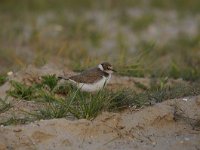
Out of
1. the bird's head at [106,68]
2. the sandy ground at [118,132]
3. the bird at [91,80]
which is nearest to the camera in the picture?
the sandy ground at [118,132]

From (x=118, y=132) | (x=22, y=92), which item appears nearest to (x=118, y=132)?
(x=118, y=132)

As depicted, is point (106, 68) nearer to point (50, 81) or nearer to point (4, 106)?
point (50, 81)

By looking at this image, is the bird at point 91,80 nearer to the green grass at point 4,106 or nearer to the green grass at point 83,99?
the green grass at point 83,99

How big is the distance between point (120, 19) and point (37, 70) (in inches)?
243

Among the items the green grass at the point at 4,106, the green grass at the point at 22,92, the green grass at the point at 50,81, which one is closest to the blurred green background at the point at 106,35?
the green grass at the point at 50,81

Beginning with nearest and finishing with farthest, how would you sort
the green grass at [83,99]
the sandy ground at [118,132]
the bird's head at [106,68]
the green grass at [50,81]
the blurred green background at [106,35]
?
the sandy ground at [118,132] → the green grass at [83,99] → the green grass at [50,81] → the bird's head at [106,68] → the blurred green background at [106,35]

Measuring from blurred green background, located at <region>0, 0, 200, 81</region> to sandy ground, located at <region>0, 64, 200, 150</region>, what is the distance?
2.07m

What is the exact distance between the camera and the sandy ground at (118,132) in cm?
649

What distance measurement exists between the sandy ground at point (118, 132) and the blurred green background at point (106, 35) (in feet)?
6.78

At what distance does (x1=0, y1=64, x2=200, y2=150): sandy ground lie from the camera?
649 cm

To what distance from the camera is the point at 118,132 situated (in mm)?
6742


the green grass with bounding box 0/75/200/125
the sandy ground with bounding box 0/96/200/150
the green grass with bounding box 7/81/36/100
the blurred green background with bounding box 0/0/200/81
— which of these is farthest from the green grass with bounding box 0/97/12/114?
the blurred green background with bounding box 0/0/200/81

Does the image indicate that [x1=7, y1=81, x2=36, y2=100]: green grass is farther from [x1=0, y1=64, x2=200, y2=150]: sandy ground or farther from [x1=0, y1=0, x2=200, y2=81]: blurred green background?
[x1=0, y1=0, x2=200, y2=81]: blurred green background

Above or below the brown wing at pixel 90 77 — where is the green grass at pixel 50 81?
below
